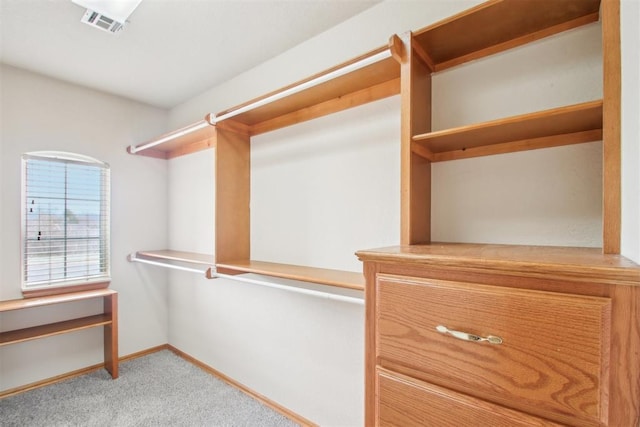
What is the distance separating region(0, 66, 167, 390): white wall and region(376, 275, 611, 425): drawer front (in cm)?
295

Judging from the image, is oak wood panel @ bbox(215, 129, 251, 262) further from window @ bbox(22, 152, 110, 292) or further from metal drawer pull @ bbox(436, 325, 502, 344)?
metal drawer pull @ bbox(436, 325, 502, 344)

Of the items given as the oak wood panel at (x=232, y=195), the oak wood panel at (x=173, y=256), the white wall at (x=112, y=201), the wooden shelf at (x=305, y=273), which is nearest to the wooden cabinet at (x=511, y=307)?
the wooden shelf at (x=305, y=273)

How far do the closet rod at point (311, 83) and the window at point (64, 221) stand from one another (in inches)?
64.0

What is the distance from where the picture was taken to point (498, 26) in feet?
3.87

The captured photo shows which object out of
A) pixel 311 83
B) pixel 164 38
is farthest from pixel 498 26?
pixel 164 38

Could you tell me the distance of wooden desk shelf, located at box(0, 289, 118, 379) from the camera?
226 centimetres

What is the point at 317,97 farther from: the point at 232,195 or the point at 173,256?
the point at 173,256

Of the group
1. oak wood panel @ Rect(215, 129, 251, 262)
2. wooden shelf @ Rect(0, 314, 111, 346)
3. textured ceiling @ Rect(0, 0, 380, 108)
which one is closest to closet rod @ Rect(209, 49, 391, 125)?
oak wood panel @ Rect(215, 129, 251, 262)

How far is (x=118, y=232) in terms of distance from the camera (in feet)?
9.61

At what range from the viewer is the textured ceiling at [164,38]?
1.69m

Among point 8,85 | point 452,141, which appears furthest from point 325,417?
point 8,85

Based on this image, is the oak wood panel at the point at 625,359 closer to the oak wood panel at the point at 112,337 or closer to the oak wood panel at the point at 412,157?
the oak wood panel at the point at 412,157

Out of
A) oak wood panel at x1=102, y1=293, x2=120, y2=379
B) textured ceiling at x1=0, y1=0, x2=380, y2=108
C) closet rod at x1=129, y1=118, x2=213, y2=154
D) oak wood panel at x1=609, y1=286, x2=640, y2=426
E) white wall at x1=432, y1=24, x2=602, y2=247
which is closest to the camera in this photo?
oak wood panel at x1=609, y1=286, x2=640, y2=426

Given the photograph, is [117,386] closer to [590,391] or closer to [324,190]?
[324,190]
